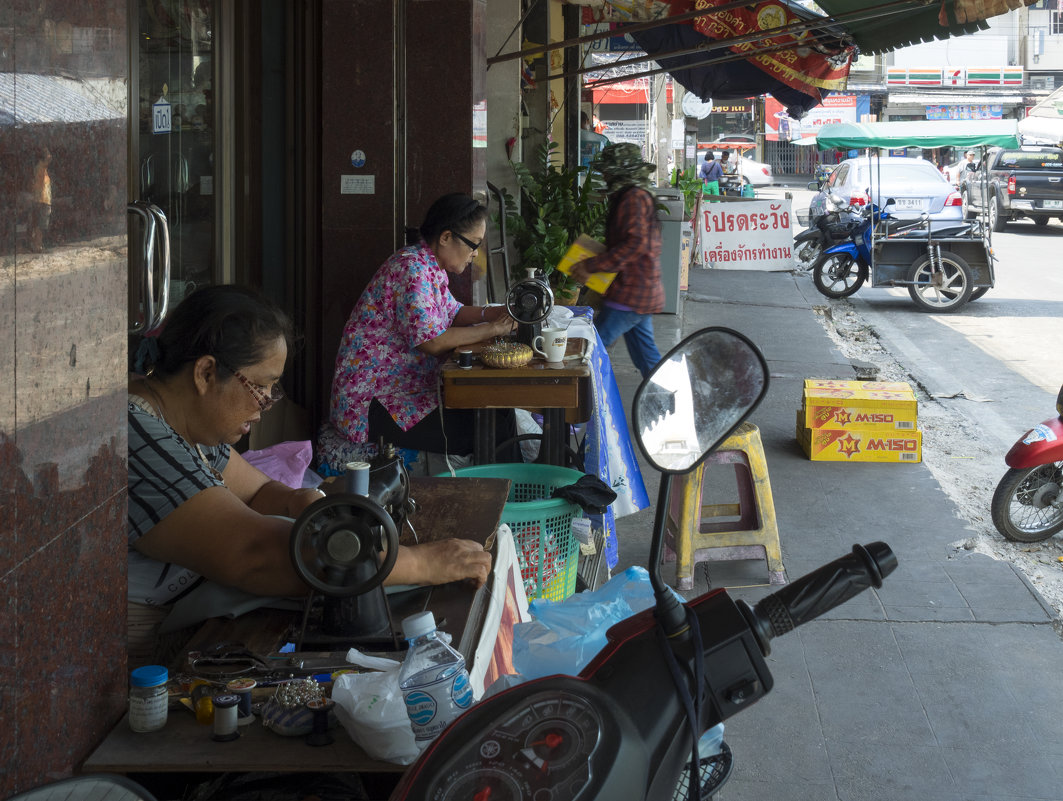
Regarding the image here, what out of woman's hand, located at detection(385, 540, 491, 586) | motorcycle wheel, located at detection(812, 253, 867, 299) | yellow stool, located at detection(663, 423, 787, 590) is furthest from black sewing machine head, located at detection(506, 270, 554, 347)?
motorcycle wheel, located at detection(812, 253, 867, 299)

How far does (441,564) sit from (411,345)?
252cm

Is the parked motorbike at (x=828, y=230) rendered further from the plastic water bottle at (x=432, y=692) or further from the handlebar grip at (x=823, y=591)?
the handlebar grip at (x=823, y=591)

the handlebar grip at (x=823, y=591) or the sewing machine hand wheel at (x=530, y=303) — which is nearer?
the handlebar grip at (x=823, y=591)

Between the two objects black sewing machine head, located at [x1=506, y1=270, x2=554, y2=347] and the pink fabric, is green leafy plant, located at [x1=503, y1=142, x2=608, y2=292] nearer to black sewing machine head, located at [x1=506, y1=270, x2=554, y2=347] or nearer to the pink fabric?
black sewing machine head, located at [x1=506, y1=270, x2=554, y2=347]

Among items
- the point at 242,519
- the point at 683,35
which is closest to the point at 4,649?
the point at 242,519

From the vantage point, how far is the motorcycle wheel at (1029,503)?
5.33 m

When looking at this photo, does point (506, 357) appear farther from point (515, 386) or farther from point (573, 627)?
point (573, 627)

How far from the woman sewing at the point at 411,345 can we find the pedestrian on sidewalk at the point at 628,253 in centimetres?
235

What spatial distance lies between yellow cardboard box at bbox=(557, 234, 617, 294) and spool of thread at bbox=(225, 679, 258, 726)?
5.50 metres

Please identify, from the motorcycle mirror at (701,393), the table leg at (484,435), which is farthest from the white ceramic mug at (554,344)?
the motorcycle mirror at (701,393)

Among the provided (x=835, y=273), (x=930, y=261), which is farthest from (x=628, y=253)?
(x=835, y=273)

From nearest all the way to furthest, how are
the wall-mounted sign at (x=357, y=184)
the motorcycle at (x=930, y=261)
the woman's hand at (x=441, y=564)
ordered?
the woman's hand at (x=441, y=564)
the wall-mounted sign at (x=357, y=184)
the motorcycle at (x=930, y=261)

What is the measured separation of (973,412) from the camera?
26.9 ft

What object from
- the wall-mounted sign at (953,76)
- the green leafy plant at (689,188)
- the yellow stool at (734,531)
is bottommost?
the yellow stool at (734,531)
